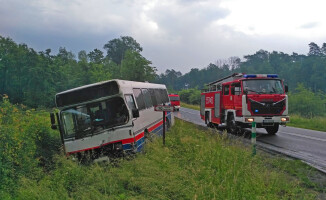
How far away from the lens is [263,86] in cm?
1388

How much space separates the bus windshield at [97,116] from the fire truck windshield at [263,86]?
6.88 meters

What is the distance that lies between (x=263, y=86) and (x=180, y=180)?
352 inches

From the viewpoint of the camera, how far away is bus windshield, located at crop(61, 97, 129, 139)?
9156 mm

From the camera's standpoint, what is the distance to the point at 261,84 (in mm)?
13930

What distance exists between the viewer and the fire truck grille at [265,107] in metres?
13.6

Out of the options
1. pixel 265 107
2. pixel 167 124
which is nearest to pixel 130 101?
pixel 265 107

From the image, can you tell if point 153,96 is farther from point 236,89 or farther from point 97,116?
point 97,116

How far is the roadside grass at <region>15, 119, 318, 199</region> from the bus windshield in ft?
3.70

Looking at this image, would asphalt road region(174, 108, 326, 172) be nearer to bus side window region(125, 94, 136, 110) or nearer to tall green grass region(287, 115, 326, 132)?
bus side window region(125, 94, 136, 110)

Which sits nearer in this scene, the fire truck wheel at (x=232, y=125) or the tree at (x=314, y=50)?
the fire truck wheel at (x=232, y=125)

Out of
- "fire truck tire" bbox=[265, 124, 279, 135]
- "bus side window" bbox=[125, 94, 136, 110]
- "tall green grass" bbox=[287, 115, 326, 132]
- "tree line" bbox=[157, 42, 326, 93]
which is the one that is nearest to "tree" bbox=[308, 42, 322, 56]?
"tree line" bbox=[157, 42, 326, 93]

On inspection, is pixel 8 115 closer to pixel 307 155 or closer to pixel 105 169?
pixel 105 169

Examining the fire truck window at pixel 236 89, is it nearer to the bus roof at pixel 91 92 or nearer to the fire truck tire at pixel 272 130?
the fire truck tire at pixel 272 130

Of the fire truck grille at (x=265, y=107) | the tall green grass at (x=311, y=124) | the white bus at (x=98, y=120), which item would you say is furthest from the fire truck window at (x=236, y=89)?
the tall green grass at (x=311, y=124)
